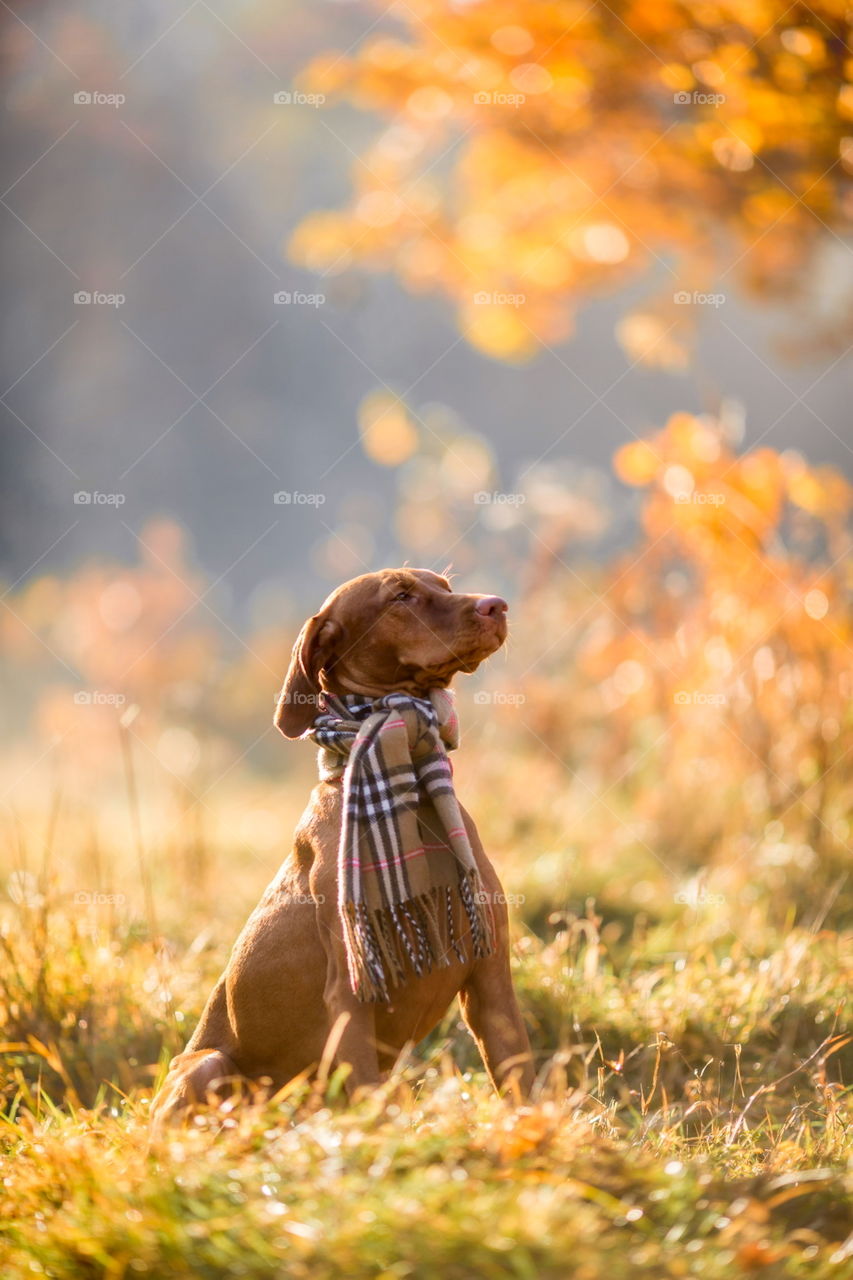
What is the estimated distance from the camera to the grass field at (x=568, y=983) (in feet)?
6.62

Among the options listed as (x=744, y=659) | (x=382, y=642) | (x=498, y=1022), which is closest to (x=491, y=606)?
(x=382, y=642)

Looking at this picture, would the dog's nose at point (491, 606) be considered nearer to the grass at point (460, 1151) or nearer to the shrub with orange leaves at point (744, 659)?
the grass at point (460, 1151)

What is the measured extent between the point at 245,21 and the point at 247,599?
8157 millimetres

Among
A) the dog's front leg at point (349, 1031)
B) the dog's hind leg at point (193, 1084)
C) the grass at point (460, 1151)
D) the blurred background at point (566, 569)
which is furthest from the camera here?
the blurred background at point (566, 569)

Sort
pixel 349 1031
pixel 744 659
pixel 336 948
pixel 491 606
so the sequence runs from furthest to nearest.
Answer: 1. pixel 744 659
2. pixel 491 606
3. pixel 336 948
4. pixel 349 1031

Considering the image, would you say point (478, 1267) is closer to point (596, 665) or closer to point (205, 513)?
point (596, 665)

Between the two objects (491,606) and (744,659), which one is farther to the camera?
(744,659)

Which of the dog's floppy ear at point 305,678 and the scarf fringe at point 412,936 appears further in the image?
the dog's floppy ear at point 305,678

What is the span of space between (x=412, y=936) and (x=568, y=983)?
118cm

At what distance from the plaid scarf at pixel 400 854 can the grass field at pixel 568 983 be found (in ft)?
0.85

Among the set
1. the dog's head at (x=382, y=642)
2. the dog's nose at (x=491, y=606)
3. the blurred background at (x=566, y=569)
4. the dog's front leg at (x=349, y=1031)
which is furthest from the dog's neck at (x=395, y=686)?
the blurred background at (x=566, y=569)

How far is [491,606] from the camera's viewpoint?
276 cm

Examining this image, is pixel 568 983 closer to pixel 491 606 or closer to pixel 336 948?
pixel 336 948

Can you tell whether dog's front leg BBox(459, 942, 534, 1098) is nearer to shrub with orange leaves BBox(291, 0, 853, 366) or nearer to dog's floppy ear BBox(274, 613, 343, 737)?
dog's floppy ear BBox(274, 613, 343, 737)
